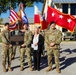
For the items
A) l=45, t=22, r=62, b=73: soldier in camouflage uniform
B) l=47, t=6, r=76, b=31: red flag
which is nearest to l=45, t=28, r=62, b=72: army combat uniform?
l=45, t=22, r=62, b=73: soldier in camouflage uniform

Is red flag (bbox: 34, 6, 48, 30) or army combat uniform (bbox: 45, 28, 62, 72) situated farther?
red flag (bbox: 34, 6, 48, 30)

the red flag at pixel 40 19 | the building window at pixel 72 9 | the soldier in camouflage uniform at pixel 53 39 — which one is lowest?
the soldier in camouflage uniform at pixel 53 39

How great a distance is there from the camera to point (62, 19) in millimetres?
13023

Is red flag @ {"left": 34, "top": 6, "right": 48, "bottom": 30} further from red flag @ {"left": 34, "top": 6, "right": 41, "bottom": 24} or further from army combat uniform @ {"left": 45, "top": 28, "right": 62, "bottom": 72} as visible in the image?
army combat uniform @ {"left": 45, "top": 28, "right": 62, "bottom": 72}

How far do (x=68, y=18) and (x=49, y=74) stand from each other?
11.3 ft

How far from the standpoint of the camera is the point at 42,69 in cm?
1125

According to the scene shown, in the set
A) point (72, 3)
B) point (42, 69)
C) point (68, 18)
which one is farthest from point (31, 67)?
point (72, 3)

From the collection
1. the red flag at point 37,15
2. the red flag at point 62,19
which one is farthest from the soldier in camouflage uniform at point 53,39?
the red flag at point 37,15

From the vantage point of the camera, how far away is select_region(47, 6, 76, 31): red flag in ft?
42.0

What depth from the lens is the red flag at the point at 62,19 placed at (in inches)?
504

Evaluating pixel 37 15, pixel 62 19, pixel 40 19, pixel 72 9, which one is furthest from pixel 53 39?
pixel 72 9

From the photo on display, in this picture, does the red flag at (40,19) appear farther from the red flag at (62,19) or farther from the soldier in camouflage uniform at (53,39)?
the soldier in camouflage uniform at (53,39)

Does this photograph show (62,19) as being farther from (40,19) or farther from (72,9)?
(72,9)

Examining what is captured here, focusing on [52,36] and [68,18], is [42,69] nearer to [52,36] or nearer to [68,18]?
[52,36]
